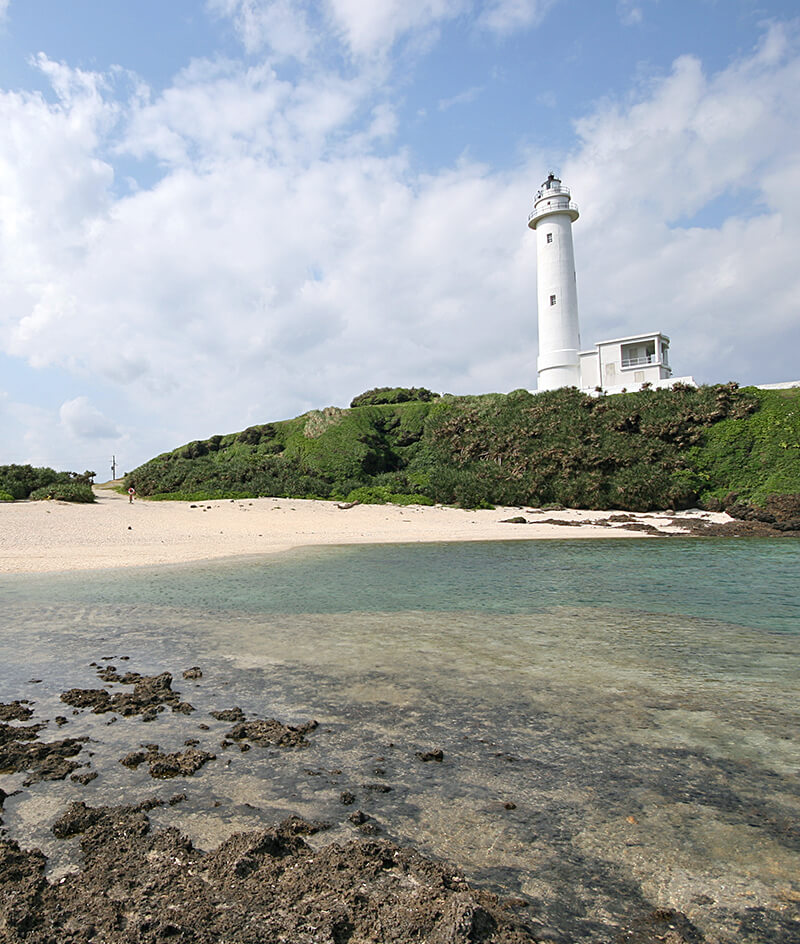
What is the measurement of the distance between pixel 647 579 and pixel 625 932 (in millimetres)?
9454

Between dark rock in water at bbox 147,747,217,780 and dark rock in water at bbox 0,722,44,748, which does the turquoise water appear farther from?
dark rock in water at bbox 147,747,217,780

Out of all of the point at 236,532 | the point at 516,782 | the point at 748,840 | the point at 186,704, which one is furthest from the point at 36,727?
the point at 236,532

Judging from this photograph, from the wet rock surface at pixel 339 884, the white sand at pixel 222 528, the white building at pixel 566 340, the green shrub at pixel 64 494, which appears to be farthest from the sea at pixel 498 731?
the white building at pixel 566 340

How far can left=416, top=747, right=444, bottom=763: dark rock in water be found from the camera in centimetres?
377

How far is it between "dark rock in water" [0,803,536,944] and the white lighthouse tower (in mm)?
37041

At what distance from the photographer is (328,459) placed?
33469 mm

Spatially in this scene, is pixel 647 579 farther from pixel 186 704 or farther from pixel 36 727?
pixel 36 727

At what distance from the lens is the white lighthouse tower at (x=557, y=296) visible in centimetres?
3797

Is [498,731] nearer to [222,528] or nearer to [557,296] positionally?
[222,528]

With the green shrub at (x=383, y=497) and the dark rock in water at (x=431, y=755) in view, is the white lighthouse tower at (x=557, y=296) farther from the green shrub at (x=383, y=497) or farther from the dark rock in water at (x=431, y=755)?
the dark rock in water at (x=431, y=755)

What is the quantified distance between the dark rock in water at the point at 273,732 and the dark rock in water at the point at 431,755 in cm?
76

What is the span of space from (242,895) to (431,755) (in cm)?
160

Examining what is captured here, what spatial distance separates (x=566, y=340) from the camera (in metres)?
37.9

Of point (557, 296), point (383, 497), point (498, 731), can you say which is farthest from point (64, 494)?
point (557, 296)
